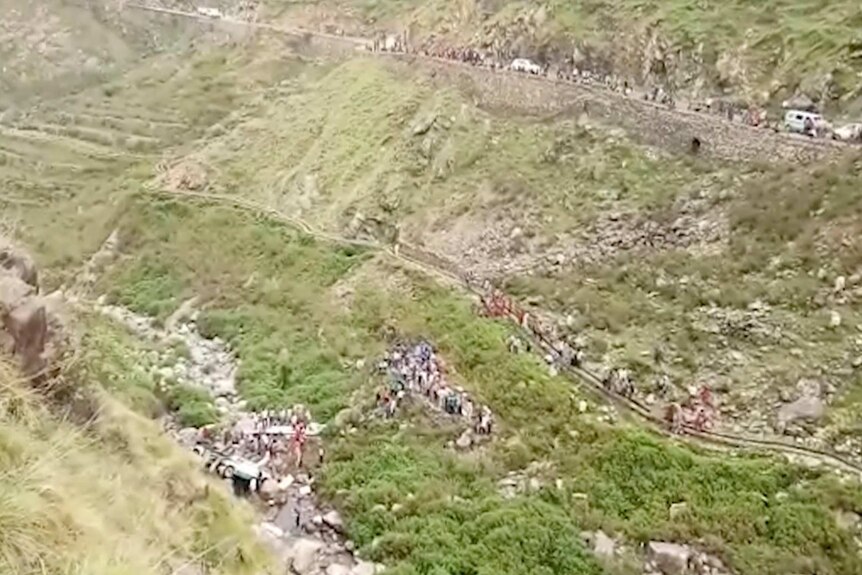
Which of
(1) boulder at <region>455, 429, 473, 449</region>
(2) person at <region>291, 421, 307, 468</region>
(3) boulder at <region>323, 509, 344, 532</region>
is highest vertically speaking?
(1) boulder at <region>455, 429, 473, 449</region>

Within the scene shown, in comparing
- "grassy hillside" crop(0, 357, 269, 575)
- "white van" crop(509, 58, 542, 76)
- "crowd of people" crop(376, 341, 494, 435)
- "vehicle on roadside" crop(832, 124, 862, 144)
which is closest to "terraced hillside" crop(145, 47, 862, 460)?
"vehicle on roadside" crop(832, 124, 862, 144)

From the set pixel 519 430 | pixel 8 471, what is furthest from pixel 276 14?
pixel 8 471

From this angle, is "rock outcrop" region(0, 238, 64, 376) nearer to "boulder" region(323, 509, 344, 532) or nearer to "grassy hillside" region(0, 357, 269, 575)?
"grassy hillside" region(0, 357, 269, 575)

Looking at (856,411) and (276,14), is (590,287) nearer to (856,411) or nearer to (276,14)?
(856,411)

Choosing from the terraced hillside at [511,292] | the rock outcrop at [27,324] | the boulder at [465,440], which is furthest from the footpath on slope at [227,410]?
the rock outcrop at [27,324]

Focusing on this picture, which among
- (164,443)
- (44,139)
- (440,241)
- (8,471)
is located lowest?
(44,139)

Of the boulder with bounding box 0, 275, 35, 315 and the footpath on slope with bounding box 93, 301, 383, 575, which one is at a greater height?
the boulder with bounding box 0, 275, 35, 315

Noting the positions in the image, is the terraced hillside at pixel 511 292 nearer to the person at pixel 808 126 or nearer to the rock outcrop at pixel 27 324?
the person at pixel 808 126
